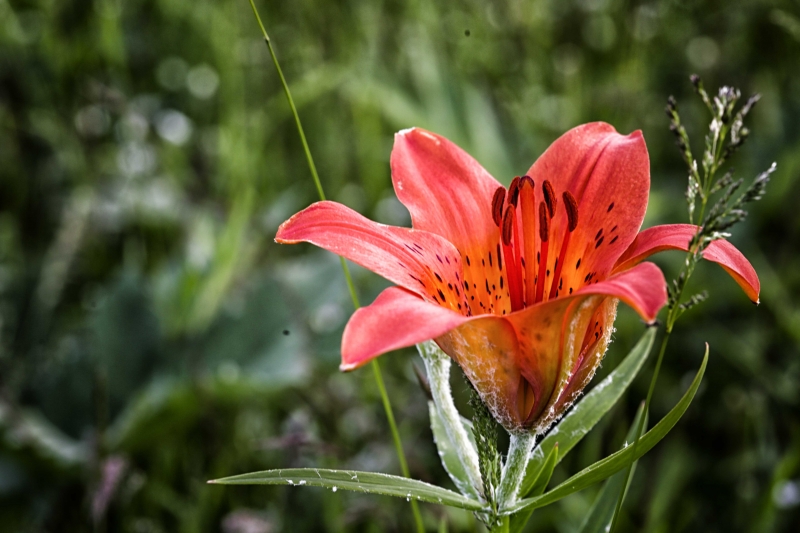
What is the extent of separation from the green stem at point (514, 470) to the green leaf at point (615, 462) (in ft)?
0.08

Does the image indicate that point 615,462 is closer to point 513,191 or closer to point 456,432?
point 456,432

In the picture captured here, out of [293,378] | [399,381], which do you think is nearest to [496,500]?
[293,378]

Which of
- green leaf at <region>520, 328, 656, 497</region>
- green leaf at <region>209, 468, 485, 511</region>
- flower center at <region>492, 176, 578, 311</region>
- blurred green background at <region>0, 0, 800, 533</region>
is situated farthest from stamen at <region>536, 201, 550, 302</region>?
blurred green background at <region>0, 0, 800, 533</region>

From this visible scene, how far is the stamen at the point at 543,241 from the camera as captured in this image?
2.82 feet

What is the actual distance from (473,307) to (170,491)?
39.6 inches

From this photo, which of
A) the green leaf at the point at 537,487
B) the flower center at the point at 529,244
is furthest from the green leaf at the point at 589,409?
the flower center at the point at 529,244

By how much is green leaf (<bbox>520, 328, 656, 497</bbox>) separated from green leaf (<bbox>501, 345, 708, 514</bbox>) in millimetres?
119

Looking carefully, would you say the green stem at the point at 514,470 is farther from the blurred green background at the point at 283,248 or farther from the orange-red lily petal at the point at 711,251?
the blurred green background at the point at 283,248

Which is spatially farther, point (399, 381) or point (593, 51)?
point (593, 51)

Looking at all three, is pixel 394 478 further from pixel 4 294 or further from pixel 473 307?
pixel 4 294

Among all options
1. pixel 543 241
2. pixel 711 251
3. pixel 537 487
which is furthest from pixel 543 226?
pixel 537 487

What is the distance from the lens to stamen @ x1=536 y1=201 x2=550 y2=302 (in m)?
0.86

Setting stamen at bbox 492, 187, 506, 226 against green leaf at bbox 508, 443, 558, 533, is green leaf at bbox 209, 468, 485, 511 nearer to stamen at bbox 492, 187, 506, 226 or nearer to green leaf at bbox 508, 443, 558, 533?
green leaf at bbox 508, 443, 558, 533

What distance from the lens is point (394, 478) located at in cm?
73
